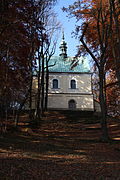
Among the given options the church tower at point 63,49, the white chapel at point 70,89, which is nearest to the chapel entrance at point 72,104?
the white chapel at point 70,89

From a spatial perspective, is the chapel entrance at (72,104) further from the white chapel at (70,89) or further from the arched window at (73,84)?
the arched window at (73,84)

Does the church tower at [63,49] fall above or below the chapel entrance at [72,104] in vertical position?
above

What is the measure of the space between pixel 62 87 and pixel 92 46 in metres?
15.9

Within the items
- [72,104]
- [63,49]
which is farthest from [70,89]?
[63,49]

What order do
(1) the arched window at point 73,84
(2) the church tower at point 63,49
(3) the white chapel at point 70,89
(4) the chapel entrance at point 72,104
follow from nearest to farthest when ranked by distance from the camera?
(3) the white chapel at point 70,89
(4) the chapel entrance at point 72,104
(1) the arched window at point 73,84
(2) the church tower at point 63,49

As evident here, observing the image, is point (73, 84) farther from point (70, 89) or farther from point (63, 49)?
point (63, 49)

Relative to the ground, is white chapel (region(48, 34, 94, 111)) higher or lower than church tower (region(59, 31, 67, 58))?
lower

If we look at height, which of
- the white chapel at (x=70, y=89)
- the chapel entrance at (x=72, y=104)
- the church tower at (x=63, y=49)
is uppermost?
the church tower at (x=63, y=49)

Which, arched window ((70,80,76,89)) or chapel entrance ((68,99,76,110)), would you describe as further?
arched window ((70,80,76,89))

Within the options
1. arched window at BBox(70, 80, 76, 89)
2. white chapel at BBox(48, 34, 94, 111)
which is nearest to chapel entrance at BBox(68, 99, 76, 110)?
white chapel at BBox(48, 34, 94, 111)

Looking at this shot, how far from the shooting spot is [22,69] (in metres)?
14.5

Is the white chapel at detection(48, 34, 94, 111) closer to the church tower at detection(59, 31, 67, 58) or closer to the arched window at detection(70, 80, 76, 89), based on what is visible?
the arched window at detection(70, 80, 76, 89)

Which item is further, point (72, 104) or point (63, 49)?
point (63, 49)

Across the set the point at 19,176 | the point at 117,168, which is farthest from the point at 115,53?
the point at 19,176
